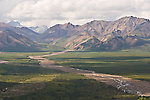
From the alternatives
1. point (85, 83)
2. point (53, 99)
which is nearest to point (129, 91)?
point (85, 83)

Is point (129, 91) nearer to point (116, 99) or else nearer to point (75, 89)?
point (116, 99)

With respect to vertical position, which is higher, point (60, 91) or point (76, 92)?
point (60, 91)

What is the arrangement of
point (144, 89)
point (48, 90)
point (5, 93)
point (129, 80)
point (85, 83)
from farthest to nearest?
point (129, 80), point (85, 83), point (144, 89), point (48, 90), point (5, 93)

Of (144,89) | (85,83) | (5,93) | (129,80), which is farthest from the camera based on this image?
(129,80)

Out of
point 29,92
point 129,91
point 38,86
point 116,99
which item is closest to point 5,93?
point 29,92

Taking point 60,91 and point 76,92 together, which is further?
point 60,91

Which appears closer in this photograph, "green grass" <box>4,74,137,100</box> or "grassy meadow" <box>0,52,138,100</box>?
"green grass" <box>4,74,137,100</box>

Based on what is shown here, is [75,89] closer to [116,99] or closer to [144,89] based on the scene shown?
[116,99]

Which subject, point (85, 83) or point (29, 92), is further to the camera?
point (85, 83)

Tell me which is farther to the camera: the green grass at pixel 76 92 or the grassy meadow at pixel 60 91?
the grassy meadow at pixel 60 91
